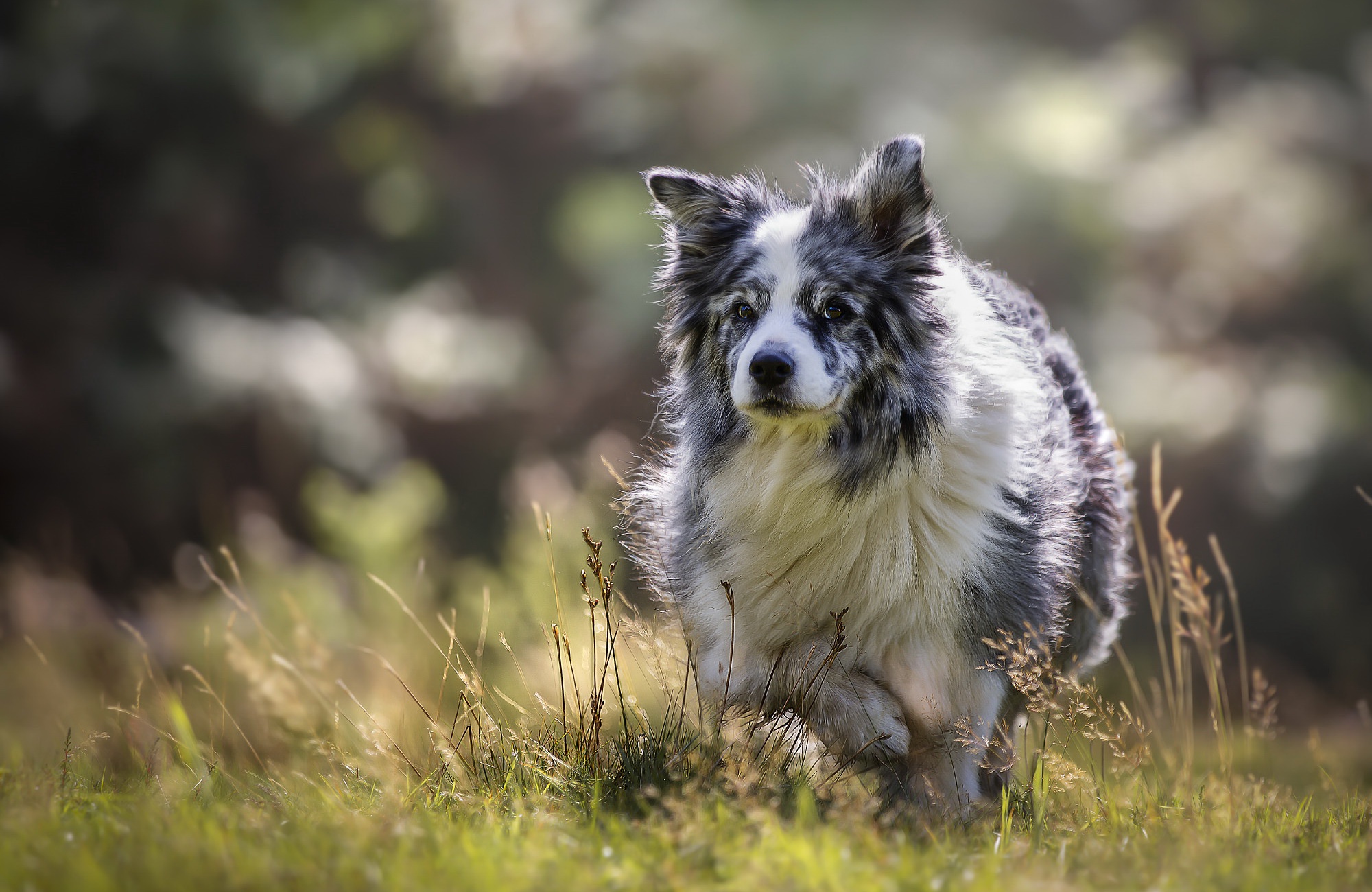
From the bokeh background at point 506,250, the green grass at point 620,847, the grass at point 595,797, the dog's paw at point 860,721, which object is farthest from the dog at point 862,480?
the bokeh background at point 506,250

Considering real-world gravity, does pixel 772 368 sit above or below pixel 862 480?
above

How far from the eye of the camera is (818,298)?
3.64 m

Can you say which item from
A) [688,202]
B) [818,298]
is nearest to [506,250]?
[688,202]

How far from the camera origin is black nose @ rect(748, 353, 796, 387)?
10.9 ft

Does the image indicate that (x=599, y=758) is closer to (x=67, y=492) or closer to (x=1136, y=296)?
(x=67, y=492)

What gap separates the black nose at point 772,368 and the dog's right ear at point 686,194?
3.19ft

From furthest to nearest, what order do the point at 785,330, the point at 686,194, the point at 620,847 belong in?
the point at 686,194 → the point at 785,330 → the point at 620,847

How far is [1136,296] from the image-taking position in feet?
35.1

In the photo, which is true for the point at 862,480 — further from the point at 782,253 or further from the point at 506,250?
the point at 506,250

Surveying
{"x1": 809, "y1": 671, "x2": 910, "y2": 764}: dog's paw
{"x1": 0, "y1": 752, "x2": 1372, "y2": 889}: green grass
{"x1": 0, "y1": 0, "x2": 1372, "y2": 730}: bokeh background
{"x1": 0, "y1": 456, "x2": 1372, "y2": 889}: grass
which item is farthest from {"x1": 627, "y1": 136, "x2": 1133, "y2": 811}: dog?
{"x1": 0, "y1": 0, "x2": 1372, "y2": 730}: bokeh background

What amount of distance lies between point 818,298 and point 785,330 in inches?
9.3

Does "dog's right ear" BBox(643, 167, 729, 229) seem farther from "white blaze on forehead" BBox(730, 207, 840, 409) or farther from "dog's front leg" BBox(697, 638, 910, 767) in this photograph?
"dog's front leg" BBox(697, 638, 910, 767)

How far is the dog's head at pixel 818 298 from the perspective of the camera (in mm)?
3430

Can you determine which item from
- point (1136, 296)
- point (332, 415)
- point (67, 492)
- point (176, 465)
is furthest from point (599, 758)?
point (1136, 296)
